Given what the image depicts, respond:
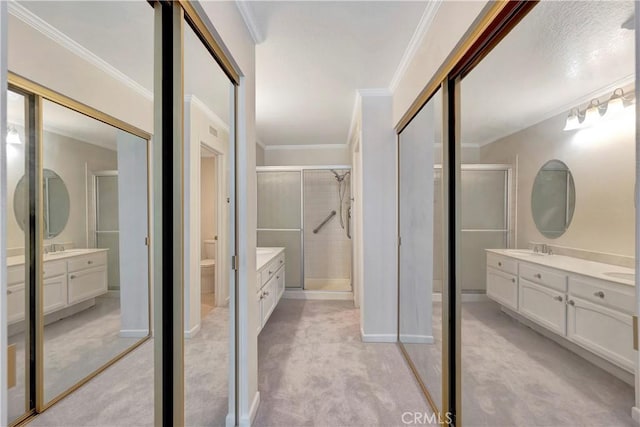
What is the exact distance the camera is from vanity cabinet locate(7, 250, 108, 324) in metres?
0.54

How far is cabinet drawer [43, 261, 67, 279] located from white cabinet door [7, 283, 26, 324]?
6cm

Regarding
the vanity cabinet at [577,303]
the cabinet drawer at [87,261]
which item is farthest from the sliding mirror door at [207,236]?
the vanity cabinet at [577,303]

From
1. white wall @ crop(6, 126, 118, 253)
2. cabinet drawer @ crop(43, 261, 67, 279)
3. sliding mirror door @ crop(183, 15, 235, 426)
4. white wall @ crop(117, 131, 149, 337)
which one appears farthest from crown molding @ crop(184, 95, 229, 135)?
cabinet drawer @ crop(43, 261, 67, 279)

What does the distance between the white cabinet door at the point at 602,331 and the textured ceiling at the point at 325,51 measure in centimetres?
174

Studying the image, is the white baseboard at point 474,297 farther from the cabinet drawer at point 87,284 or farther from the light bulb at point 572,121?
the cabinet drawer at point 87,284

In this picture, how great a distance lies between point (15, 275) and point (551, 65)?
1.50 metres

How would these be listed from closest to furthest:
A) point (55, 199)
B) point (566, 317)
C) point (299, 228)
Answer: point (55, 199), point (566, 317), point (299, 228)

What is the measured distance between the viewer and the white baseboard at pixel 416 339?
6.64 feet

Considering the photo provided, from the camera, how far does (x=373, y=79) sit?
2605 mm

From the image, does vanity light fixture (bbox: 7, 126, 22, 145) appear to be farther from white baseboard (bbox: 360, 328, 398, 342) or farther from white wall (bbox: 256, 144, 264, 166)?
white wall (bbox: 256, 144, 264, 166)

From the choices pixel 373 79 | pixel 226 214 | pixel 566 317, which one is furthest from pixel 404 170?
pixel 566 317

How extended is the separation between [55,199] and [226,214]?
3.15 feet

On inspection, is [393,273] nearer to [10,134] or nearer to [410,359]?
[410,359]

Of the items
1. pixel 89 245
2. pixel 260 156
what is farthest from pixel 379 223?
pixel 260 156
